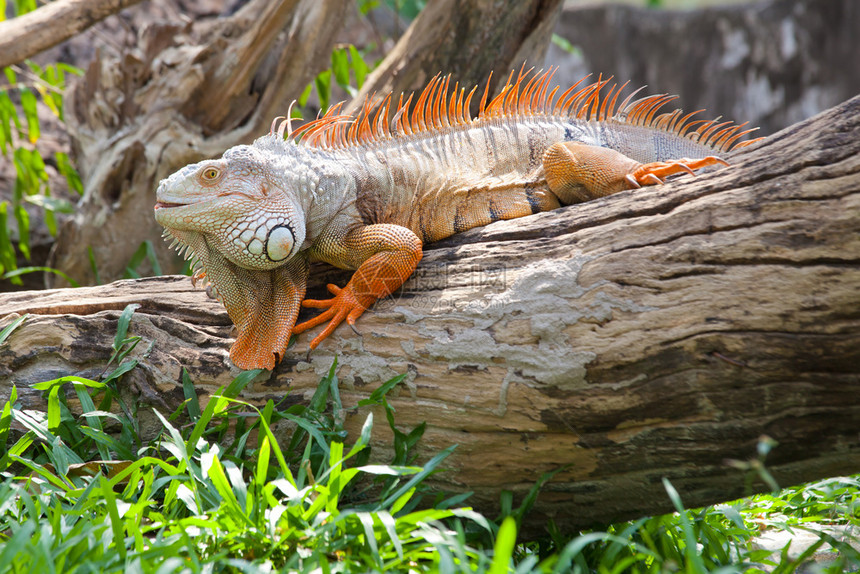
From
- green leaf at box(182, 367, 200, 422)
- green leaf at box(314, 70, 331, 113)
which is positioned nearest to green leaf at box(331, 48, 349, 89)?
green leaf at box(314, 70, 331, 113)

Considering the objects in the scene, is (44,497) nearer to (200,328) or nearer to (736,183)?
(200,328)

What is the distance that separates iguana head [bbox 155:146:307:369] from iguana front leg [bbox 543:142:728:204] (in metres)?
1.32

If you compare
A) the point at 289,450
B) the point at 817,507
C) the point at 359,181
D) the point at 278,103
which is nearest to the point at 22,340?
the point at 289,450

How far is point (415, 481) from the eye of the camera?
250 cm

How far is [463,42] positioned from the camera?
523cm

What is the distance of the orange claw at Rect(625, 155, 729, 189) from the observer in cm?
299

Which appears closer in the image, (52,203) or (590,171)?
(590,171)

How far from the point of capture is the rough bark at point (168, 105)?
18.1ft

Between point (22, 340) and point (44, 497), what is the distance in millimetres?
1067

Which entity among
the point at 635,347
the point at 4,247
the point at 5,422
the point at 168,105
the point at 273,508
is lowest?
the point at 273,508

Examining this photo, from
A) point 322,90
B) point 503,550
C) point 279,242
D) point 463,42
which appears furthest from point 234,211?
point 322,90

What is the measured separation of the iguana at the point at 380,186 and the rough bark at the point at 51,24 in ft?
8.67

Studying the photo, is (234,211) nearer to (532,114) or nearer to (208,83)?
(532,114)

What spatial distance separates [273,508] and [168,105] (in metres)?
4.34
